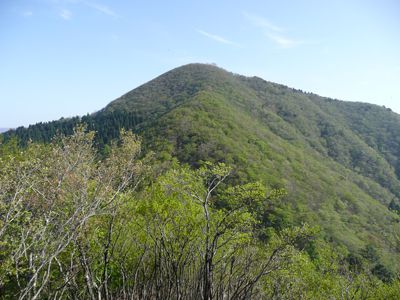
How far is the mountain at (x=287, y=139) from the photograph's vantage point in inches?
3051

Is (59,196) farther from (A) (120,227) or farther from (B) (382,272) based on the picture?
(B) (382,272)

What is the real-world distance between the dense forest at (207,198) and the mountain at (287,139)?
57cm

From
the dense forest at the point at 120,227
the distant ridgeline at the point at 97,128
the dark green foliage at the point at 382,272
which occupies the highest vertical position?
the dense forest at the point at 120,227

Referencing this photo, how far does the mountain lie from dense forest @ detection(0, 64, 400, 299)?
0.57 m

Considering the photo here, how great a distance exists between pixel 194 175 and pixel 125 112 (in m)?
121

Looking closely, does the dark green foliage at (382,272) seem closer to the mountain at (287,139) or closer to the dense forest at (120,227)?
the mountain at (287,139)

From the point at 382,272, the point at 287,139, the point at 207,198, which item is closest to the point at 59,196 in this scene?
the point at 207,198

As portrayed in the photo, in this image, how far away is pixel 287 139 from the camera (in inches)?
4811

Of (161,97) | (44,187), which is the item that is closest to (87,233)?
(44,187)

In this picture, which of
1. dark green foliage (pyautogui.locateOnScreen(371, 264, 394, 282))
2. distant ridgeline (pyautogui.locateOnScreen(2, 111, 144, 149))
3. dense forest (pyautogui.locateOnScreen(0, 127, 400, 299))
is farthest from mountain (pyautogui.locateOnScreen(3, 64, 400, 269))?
dense forest (pyautogui.locateOnScreen(0, 127, 400, 299))

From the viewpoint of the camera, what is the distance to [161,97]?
147625 millimetres

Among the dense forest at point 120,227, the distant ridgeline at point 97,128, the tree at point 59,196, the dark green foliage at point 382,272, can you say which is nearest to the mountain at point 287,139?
the distant ridgeline at point 97,128

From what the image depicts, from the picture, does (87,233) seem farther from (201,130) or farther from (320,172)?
(320,172)

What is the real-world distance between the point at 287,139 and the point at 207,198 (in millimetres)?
111379
